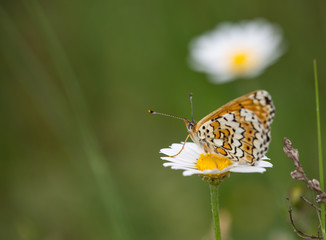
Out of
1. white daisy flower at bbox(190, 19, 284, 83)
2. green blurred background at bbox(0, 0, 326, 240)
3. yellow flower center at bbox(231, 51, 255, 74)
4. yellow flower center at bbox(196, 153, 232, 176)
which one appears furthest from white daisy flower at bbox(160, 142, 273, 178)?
yellow flower center at bbox(231, 51, 255, 74)

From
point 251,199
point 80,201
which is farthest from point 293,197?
point 80,201

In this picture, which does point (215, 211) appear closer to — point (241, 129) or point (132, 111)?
point (241, 129)

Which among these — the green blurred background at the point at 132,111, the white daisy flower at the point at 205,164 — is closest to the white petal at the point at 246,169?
the white daisy flower at the point at 205,164

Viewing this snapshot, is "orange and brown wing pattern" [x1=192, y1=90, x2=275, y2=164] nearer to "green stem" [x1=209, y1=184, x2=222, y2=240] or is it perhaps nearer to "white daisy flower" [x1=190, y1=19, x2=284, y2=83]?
"green stem" [x1=209, y1=184, x2=222, y2=240]

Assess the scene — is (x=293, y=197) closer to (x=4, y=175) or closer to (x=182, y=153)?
(x=182, y=153)

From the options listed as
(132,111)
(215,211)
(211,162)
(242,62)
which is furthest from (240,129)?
(132,111)

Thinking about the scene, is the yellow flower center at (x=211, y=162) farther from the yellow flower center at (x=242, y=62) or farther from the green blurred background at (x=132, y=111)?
the yellow flower center at (x=242, y=62)
